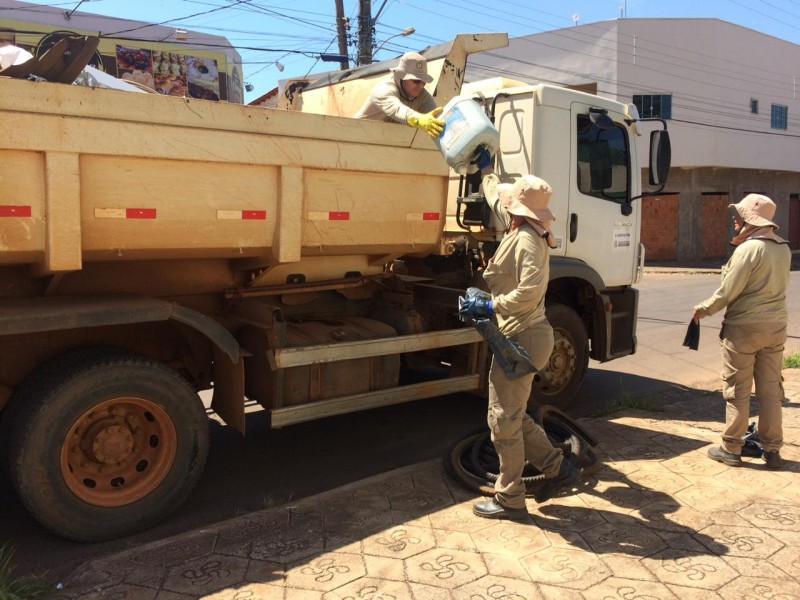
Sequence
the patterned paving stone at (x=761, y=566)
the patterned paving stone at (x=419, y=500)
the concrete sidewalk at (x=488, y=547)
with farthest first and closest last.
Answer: the patterned paving stone at (x=419, y=500) → the patterned paving stone at (x=761, y=566) → the concrete sidewalk at (x=488, y=547)

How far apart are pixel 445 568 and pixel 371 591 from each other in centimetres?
39

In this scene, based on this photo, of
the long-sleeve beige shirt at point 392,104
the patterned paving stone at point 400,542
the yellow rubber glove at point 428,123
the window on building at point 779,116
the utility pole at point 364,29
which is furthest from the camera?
the window on building at point 779,116

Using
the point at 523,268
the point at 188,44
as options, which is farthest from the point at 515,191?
the point at 188,44

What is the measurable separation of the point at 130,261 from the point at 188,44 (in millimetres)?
19903

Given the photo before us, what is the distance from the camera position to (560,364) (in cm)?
589

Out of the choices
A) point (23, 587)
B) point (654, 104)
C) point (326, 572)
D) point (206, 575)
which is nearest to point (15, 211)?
point (23, 587)

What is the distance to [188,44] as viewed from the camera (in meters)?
21.5

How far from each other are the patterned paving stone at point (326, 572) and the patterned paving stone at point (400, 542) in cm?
13

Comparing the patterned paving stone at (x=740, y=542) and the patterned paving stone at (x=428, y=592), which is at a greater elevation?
the patterned paving stone at (x=740, y=542)

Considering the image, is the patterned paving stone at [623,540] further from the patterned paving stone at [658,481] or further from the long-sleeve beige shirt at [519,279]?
the long-sleeve beige shirt at [519,279]

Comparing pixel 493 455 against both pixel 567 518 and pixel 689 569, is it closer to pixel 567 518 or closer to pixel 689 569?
pixel 567 518

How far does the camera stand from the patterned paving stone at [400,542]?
3.30 meters

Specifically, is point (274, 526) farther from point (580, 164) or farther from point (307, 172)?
point (580, 164)

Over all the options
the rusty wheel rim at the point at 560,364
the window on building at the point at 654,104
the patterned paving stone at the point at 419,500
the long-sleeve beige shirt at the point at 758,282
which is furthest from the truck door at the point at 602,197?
the window on building at the point at 654,104
